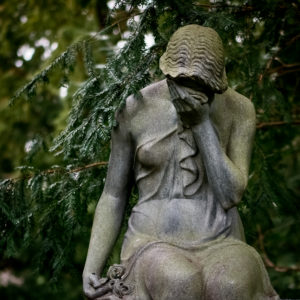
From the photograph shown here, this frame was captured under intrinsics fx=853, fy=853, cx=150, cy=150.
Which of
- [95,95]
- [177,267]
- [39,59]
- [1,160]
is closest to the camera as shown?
[177,267]

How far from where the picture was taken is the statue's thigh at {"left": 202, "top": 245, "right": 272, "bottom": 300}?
12.9 ft

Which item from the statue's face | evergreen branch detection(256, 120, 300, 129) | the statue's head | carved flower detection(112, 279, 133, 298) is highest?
the statue's head

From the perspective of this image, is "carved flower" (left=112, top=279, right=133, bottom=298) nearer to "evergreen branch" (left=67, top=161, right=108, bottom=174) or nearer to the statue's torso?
the statue's torso

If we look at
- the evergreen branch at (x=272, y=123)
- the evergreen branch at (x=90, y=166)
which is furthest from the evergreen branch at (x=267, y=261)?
the evergreen branch at (x=90, y=166)

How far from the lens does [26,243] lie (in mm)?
6840

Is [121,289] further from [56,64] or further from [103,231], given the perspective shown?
[56,64]

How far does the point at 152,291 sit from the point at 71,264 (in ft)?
10.9

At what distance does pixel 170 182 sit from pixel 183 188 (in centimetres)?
8

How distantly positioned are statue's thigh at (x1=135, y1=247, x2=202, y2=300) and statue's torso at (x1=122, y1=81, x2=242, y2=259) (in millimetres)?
173

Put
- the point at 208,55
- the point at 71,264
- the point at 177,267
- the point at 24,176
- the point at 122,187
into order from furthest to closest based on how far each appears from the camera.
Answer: the point at 71,264, the point at 24,176, the point at 122,187, the point at 208,55, the point at 177,267

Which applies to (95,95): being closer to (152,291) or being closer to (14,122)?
(152,291)

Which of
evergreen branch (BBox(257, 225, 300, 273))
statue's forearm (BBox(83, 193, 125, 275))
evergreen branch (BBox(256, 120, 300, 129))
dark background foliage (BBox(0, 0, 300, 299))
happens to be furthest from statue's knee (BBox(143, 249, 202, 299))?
evergreen branch (BBox(257, 225, 300, 273))

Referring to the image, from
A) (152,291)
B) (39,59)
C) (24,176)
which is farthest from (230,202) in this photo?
(39,59)

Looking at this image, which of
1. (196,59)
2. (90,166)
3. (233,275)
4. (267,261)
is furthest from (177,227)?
(267,261)
